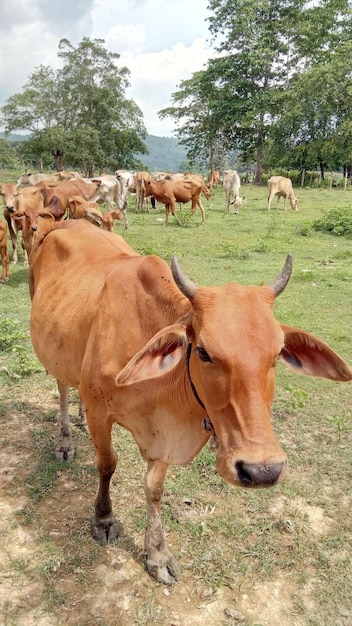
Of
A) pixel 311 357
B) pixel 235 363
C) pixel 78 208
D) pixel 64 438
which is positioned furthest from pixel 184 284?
pixel 78 208

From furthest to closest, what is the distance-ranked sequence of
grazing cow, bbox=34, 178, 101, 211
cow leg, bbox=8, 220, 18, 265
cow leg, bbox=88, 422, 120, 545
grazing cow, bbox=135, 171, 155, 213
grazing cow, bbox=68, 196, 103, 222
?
grazing cow, bbox=135, 171, 155, 213 → grazing cow, bbox=34, 178, 101, 211 → grazing cow, bbox=68, 196, 103, 222 → cow leg, bbox=8, 220, 18, 265 → cow leg, bbox=88, 422, 120, 545

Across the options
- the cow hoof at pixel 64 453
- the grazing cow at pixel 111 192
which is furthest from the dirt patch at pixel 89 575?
the grazing cow at pixel 111 192

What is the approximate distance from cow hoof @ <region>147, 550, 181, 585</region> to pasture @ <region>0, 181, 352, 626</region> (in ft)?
0.14

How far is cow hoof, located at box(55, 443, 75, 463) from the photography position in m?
3.74

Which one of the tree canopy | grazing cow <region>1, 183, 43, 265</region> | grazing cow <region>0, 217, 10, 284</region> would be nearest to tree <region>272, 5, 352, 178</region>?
the tree canopy

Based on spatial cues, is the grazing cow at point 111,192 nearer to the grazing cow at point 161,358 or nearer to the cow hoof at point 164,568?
the grazing cow at point 161,358

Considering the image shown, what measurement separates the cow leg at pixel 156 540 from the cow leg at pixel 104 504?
25 cm

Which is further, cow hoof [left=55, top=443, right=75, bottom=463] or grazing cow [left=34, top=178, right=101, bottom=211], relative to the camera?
grazing cow [left=34, top=178, right=101, bottom=211]

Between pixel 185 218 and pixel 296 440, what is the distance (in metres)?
13.5

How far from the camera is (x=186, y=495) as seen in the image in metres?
3.40

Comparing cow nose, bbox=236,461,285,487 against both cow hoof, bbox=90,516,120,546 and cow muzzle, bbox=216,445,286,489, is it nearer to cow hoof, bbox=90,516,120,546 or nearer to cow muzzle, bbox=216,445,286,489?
cow muzzle, bbox=216,445,286,489

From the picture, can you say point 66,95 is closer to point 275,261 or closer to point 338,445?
point 275,261

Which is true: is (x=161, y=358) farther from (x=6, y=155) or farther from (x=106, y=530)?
(x=6, y=155)

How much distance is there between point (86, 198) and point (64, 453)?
11692 millimetres
